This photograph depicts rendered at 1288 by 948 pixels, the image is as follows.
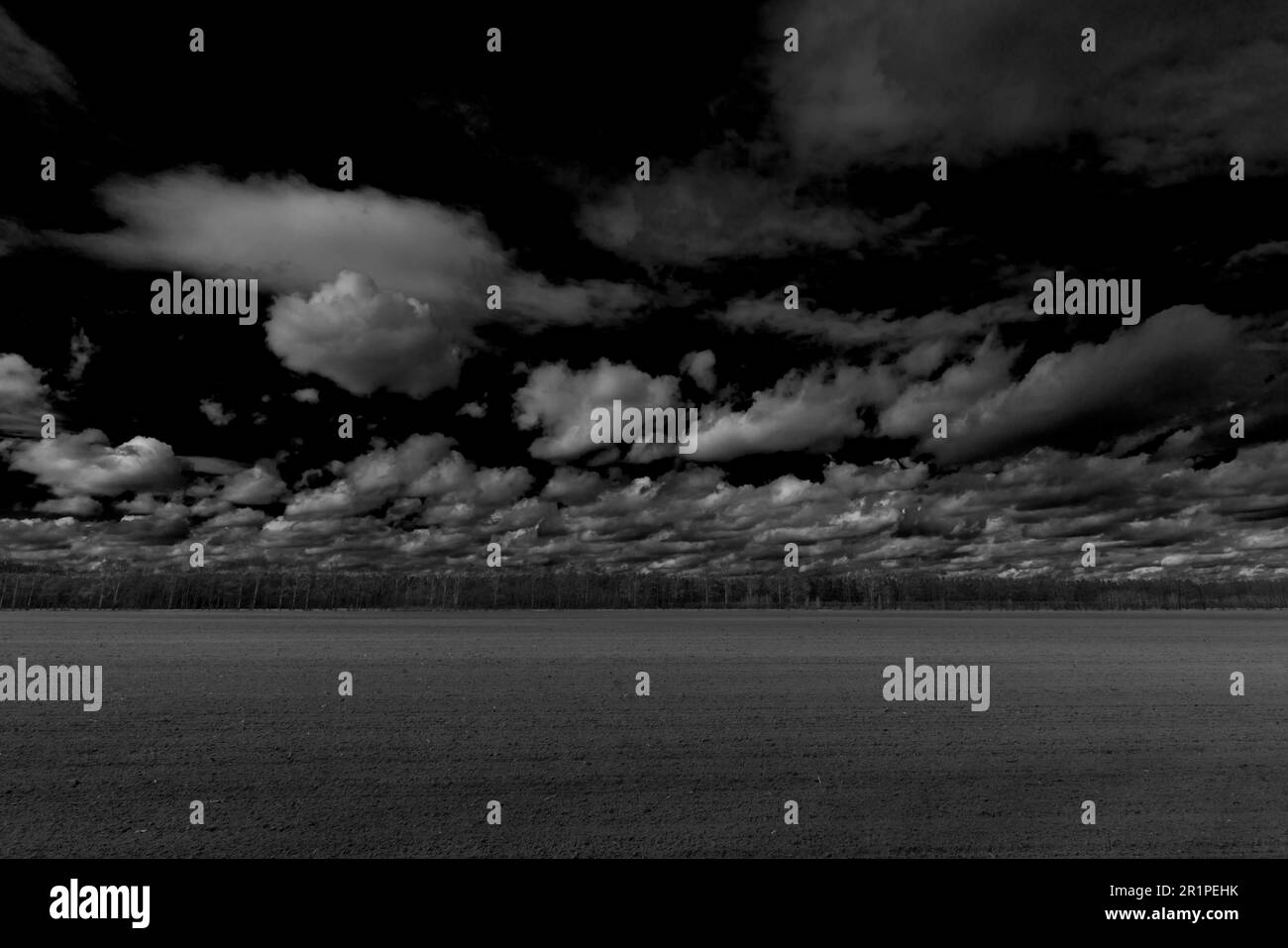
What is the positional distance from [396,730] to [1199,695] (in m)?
25.0

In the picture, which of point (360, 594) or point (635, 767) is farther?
point (360, 594)

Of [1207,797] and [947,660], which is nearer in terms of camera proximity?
[1207,797]

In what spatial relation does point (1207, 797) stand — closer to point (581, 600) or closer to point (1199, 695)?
point (1199, 695)

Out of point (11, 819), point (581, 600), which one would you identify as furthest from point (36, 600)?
point (11, 819)

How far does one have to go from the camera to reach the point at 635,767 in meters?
15.9

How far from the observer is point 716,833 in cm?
1189

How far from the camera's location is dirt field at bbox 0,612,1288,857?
11.7m

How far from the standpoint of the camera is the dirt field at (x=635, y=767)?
1173 cm

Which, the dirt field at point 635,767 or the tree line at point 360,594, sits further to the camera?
the tree line at point 360,594

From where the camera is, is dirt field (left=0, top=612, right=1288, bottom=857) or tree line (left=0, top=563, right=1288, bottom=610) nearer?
dirt field (left=0, top=612, right=1288, bottom=857)

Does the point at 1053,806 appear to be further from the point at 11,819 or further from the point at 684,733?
the point at 11,819
